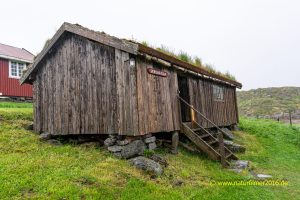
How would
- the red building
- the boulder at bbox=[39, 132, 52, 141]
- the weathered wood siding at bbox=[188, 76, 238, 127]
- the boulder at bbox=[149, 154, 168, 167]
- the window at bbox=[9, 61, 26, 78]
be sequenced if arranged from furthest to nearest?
1. the window at bbox=[9, 61, 26, 78]
2. the red building
3. the weathered wood siding at bbox=[188, 76, 238, 127]
4. the boulder at bbox=[39, 132, 52, 141]
5. the boulder at bbox=[149, 154, 168, 167]

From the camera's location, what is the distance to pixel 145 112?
10.0m

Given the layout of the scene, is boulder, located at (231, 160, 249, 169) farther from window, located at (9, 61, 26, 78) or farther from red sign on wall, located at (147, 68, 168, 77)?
window, located at (9, 61, 26, 78)

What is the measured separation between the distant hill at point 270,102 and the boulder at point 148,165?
31.3m

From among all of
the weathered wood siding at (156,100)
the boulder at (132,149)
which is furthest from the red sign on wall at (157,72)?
the boulder at (132,149)

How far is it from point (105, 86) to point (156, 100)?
194cm

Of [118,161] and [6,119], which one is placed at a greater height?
[6,119]

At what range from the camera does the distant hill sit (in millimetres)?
41456

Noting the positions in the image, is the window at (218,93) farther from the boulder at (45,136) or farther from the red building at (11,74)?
the red building at (11,74)

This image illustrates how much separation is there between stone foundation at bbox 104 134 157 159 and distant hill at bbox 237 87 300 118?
30179 mm

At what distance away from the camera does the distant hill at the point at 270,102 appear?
41.5 metres

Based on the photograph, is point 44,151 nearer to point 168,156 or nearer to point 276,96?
point 168,156

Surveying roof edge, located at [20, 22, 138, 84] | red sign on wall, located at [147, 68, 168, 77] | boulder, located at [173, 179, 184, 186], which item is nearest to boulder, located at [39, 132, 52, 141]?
roof edge, located at [20, 22, 138, 84]

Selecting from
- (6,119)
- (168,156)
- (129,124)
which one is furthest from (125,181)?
(6,119)

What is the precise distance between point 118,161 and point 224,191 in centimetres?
329
